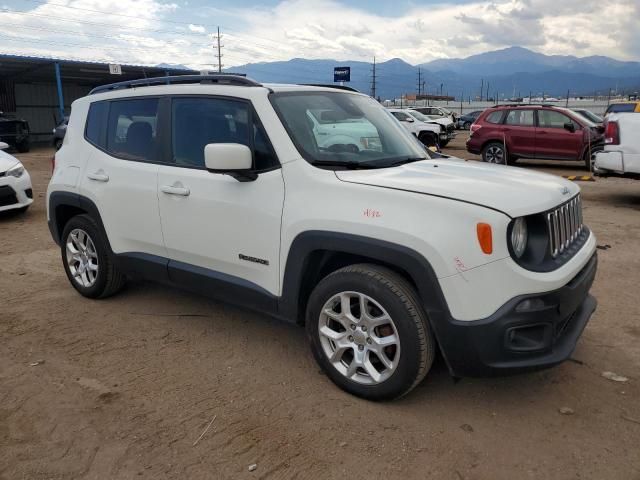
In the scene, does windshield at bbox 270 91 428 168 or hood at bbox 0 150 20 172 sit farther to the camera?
hood at bbox 0 150 20 172

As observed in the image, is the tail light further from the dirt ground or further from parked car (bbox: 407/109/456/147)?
parked car (bbox: 407/109/456/147)

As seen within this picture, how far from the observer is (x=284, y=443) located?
272 centimetres

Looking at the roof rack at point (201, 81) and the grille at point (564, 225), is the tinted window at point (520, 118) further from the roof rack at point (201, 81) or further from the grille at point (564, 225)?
the roof rack at point (201, 81)

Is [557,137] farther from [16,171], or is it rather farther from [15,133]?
[15,133]

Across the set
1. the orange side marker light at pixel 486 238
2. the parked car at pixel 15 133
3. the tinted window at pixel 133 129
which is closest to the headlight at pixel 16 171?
the tinted window at pixel 133 129

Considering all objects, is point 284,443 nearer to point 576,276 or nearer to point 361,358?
point 361,358

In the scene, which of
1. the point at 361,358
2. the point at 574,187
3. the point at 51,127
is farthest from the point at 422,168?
the point at 51,127

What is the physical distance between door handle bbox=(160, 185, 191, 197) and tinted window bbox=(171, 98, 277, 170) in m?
0.18

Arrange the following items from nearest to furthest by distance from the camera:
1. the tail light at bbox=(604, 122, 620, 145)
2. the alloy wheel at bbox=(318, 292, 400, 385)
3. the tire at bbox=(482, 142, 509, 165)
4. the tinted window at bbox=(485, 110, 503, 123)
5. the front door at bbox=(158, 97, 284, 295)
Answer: the alloy wheel at bbox=(318, 292, 400, 385)
the front door at bbox=(158, 97, 284, 295)
the tail light at bbox=(604, 122, 620, 145)
the tire at bbox=(482, 142, 509, 165)
the tinted window at bbox=(485, 110, 503, 123)

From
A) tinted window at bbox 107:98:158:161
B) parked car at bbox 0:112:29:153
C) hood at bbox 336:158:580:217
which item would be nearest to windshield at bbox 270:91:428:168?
Answer: hood at bbox 336:158:580:217

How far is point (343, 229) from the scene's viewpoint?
2.88 metres

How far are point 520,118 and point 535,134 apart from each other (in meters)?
0.63

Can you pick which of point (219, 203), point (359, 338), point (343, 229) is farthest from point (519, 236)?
point (219, 203)

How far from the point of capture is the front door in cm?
325
